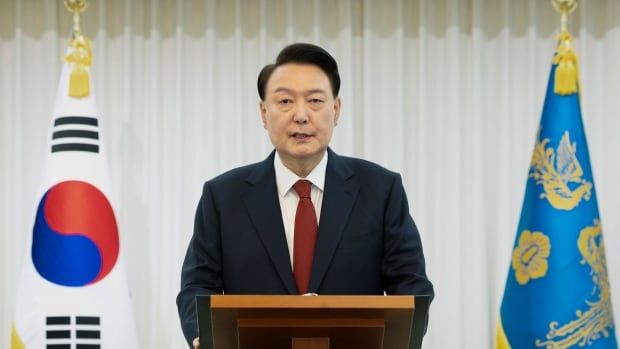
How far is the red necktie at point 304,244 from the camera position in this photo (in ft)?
9.02

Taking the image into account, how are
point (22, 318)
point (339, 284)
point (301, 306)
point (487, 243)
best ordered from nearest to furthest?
point (301, 306)
point (339, 284)
point (22, 318)
point (487, 243)

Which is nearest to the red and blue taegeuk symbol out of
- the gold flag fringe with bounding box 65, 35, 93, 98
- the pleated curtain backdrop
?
the gold flag fringe with bounding box 65, 35, 93, 98

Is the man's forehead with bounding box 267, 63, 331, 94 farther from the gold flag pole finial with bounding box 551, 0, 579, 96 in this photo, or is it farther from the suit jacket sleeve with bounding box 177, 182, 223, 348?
the gold flag pole finial with bounding box 551, 0, 579, 96

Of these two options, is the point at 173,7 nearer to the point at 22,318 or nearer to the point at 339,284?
the point at 22,318

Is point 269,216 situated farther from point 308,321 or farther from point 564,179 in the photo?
point 564,179

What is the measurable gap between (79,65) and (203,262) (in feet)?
5.80

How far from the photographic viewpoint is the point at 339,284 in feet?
8.96

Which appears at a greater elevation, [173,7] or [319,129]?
[173,7]

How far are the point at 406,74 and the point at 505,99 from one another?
0.51 meters

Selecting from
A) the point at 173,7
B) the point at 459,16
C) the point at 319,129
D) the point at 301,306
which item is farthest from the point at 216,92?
the point at 301,306

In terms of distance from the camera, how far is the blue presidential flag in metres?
3.99

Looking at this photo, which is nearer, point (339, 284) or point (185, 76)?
point (339, 284)

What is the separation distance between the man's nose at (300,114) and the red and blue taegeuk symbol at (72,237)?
1.69 metres

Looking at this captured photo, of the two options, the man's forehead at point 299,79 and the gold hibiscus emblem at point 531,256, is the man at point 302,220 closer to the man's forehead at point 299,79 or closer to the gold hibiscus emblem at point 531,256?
the man's forehead at point 299,79
